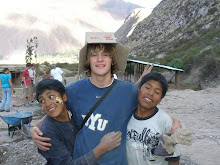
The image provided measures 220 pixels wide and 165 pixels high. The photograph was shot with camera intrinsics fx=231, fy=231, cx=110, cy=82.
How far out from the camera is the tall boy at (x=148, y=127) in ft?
6.02

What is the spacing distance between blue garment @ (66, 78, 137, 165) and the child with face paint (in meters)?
0.06

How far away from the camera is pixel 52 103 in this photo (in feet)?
5.61

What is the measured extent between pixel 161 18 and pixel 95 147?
155ft

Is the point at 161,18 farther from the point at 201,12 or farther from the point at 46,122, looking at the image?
the point at 46,122

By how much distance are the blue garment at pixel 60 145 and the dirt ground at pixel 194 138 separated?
320cm

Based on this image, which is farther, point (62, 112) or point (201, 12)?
point (201, 12)

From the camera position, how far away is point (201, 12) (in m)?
33.7

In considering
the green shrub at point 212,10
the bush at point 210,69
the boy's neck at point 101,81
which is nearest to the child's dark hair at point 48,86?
the boy's neck at point 101,81

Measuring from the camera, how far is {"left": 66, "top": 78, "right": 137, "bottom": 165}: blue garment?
1.67 metres

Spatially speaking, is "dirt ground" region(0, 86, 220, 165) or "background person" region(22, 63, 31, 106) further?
"background person" region(22, 63, 31, 106)

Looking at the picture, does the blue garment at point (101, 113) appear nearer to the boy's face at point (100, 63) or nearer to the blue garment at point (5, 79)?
the boy's face at point (100, 63)

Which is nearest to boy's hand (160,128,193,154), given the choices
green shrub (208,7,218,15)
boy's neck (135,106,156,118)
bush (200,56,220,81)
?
boy's neck (135,106,156,118)

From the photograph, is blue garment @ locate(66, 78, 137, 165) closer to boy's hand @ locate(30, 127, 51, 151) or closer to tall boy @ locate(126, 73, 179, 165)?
tall boy @ locate(126, 73, 179, 165)

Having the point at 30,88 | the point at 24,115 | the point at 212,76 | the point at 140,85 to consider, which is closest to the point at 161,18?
the point at 212,76
